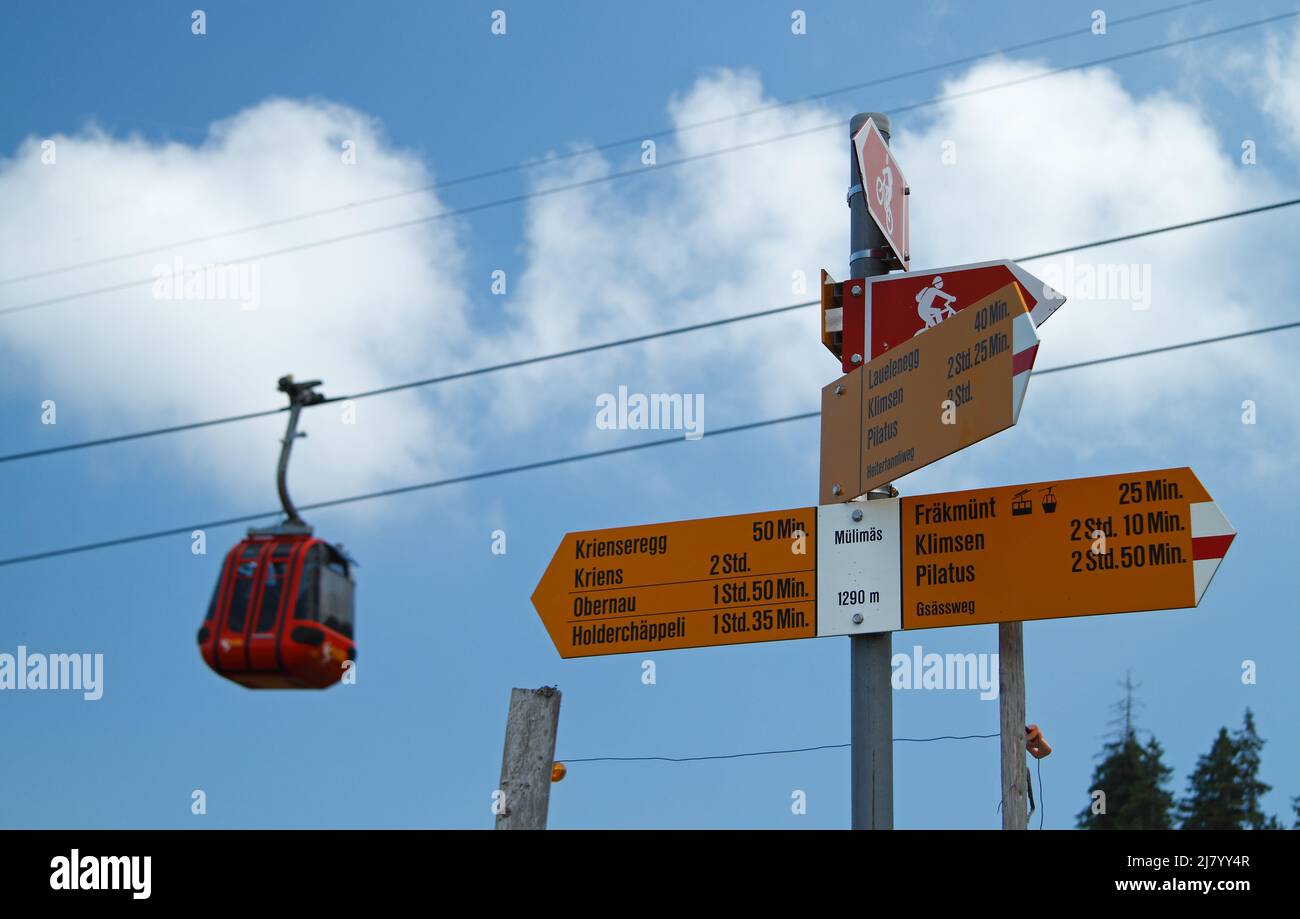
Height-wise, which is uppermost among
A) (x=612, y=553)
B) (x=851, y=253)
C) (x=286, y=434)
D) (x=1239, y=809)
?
(x=851, y=253)

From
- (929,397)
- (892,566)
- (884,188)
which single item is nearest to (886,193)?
(884,188)

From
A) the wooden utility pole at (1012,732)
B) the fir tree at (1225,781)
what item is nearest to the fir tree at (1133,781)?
the fir tree at (1225,781)

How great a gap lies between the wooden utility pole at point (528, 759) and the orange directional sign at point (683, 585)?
46 centimetres

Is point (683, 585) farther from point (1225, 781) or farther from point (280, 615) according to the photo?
point (1225, 781)

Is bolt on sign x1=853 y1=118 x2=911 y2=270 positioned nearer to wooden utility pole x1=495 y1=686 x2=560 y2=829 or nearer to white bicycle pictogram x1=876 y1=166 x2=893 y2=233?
white bicycle pictogram x1=876 y1=166 x2=893 y2=233

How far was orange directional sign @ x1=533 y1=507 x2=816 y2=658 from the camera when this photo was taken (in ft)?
19.8

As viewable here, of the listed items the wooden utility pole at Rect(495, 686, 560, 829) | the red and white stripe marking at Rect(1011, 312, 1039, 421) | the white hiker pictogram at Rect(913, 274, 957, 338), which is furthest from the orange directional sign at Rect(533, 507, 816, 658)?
the red and white stripe marking at Rect(1011, 312, 1039, 421)

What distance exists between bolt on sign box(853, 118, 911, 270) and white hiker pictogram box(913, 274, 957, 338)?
1.07 ft

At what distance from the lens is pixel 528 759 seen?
6.69 meters
